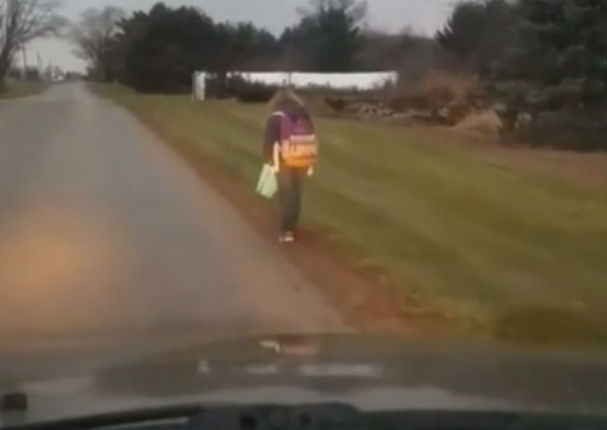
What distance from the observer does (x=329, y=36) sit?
37.4ft

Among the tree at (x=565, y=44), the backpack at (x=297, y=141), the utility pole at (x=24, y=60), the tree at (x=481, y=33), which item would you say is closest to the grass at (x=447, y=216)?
the backpack at (x=297, y=141)

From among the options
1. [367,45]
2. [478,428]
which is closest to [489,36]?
[367,45]

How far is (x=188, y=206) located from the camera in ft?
45.2

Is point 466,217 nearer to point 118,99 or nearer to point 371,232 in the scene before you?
point 371,232

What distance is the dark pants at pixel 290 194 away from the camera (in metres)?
13.4

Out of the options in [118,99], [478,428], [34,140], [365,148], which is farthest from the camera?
[365,148]

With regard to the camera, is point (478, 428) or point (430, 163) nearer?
point (478, 428)

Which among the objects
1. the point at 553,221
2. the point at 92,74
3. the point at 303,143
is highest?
the point at 92,74

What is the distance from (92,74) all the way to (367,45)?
2300 mm

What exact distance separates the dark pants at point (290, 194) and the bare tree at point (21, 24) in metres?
3.32

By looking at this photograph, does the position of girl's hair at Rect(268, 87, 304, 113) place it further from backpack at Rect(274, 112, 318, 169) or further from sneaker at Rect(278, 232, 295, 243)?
sneaker at Rect(278, 232, 295, 243)

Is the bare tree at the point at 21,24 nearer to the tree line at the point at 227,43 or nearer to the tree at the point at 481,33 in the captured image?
the tree line at the point at 227,43

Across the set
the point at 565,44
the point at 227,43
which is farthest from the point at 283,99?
the point at 565,44

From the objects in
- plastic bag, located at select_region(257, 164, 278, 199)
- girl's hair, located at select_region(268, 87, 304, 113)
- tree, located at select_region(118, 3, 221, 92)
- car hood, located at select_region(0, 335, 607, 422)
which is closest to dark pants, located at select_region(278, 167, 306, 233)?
plastic bag, located at select_region(257, 164, 278, 199)
